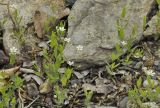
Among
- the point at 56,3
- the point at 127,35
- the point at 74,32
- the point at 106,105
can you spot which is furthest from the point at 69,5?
the point at 106,105

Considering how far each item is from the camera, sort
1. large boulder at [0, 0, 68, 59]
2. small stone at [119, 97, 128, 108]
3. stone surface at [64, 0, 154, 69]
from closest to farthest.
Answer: small stone at [119, 97, 128, 108] < stone surface at [64, 0, 154, 69] < large boulder at [0, 0, 68, 59]

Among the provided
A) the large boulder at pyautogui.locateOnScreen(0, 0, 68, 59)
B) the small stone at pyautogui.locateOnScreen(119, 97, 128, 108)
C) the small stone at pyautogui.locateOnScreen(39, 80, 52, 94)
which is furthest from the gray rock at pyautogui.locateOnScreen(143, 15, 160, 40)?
the small stone at pyautogui.locateOnScreen(39, 80, 52, 94)

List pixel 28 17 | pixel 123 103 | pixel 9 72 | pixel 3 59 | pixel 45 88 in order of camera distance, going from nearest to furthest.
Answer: pixel 123 103
pixel 45 88
pixel 9 72
pixel 3 59
pixel 28 17

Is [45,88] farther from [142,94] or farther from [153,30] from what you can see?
[153,30]

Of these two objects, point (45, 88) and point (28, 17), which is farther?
point (28, 17)

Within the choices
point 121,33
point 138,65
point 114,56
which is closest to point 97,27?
point 121,33

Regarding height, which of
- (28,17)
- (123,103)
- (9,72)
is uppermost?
(28,17)

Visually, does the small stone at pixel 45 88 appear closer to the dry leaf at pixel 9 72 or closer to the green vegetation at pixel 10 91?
the green vegetation at pixel 10 91

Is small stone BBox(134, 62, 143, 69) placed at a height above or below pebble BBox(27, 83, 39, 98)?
above

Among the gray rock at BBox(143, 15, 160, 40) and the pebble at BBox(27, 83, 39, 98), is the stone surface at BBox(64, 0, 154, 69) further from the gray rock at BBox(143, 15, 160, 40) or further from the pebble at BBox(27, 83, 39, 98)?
the pebble at BBox(27, 83, 39, 98)

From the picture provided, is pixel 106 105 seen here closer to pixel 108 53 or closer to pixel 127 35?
pixel 108 53

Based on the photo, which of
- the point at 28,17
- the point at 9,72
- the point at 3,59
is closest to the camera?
the point at 9,72
